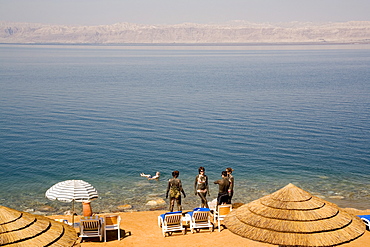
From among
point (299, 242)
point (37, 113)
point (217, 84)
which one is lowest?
point (299, 242)

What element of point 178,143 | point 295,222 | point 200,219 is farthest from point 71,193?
point 178,143

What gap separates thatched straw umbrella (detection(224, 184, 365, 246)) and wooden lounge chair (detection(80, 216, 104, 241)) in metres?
5.47

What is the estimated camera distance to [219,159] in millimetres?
33500

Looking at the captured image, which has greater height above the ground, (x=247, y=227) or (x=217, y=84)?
(x=217, y=84)

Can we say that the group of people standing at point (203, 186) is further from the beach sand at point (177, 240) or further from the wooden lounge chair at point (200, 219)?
the beach sand at point (177, 240)

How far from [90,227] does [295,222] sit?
735 centimetres

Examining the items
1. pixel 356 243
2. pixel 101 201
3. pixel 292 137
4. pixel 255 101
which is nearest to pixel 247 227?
pixel 356 243

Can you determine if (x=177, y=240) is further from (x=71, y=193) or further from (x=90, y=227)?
(x=71, y=193)

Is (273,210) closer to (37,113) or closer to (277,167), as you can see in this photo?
(277,167)

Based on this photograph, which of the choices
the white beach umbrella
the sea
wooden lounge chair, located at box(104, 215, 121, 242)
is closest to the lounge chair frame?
wooden lounge chair, located at box(104, 215, 121, 242)

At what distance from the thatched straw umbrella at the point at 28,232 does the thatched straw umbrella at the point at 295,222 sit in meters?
4.20

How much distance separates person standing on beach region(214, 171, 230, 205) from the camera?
16.7 meters

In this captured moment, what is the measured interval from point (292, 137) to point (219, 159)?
10.3 meters

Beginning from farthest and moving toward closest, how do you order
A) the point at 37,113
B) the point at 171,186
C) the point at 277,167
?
the point at 37,113, the point at 277,167, the point at 171,186
